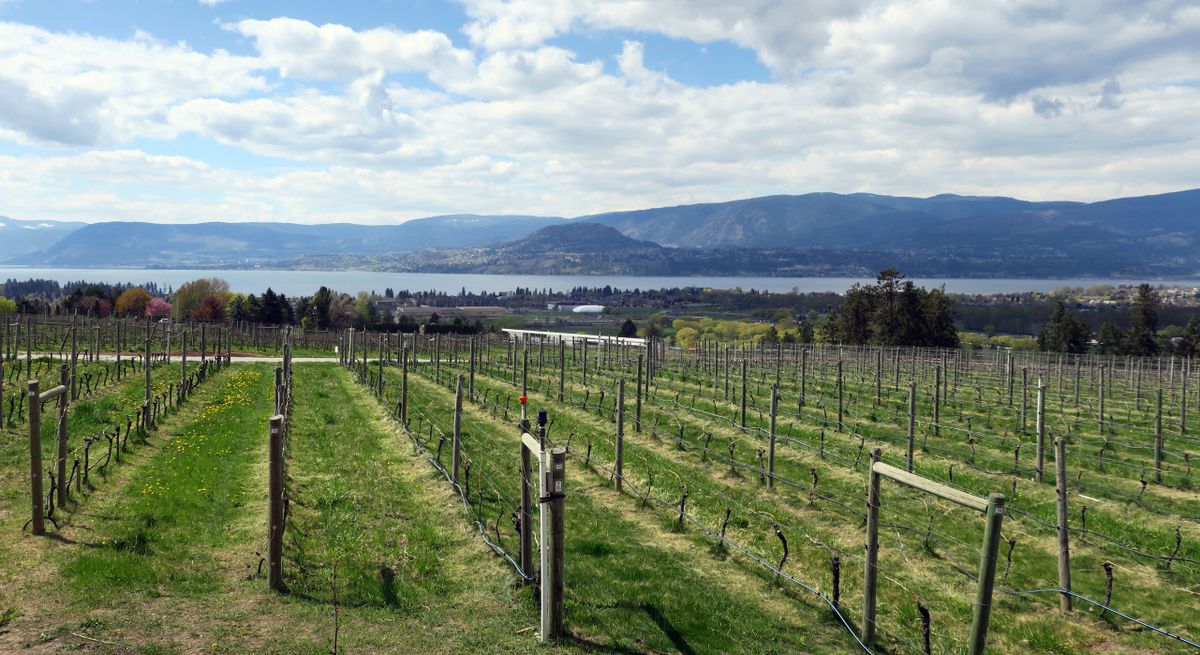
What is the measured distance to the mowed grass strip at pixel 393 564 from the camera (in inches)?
300

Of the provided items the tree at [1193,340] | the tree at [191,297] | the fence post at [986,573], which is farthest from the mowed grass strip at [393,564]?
the tree at [191,297]

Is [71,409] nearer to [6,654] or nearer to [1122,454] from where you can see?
[6,654]

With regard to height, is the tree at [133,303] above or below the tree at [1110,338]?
above

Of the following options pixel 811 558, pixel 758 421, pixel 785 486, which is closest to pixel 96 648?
pixel 811 558

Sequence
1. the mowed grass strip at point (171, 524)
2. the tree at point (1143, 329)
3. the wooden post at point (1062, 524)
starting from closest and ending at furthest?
the mowed grass strip at point (171, 524) < the wooden post at point (1062, 524) < the tree at point (1143, 329)

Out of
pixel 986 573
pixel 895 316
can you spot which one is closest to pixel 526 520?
pixel 986 573

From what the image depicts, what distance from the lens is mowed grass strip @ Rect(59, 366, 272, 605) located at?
8508 mm

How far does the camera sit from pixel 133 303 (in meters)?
117

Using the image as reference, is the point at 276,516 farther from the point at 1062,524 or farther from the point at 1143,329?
the point at 1143,329

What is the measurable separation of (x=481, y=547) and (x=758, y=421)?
45.6 ft

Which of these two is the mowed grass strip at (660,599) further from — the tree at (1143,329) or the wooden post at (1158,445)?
the tree at (1143,329)

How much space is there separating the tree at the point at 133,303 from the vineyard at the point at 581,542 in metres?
108

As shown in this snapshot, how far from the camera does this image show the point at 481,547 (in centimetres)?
1024

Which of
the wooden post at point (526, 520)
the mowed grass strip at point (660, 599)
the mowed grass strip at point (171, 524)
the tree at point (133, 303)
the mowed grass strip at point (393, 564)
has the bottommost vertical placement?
the mowed grass strip at point (660, 599)
